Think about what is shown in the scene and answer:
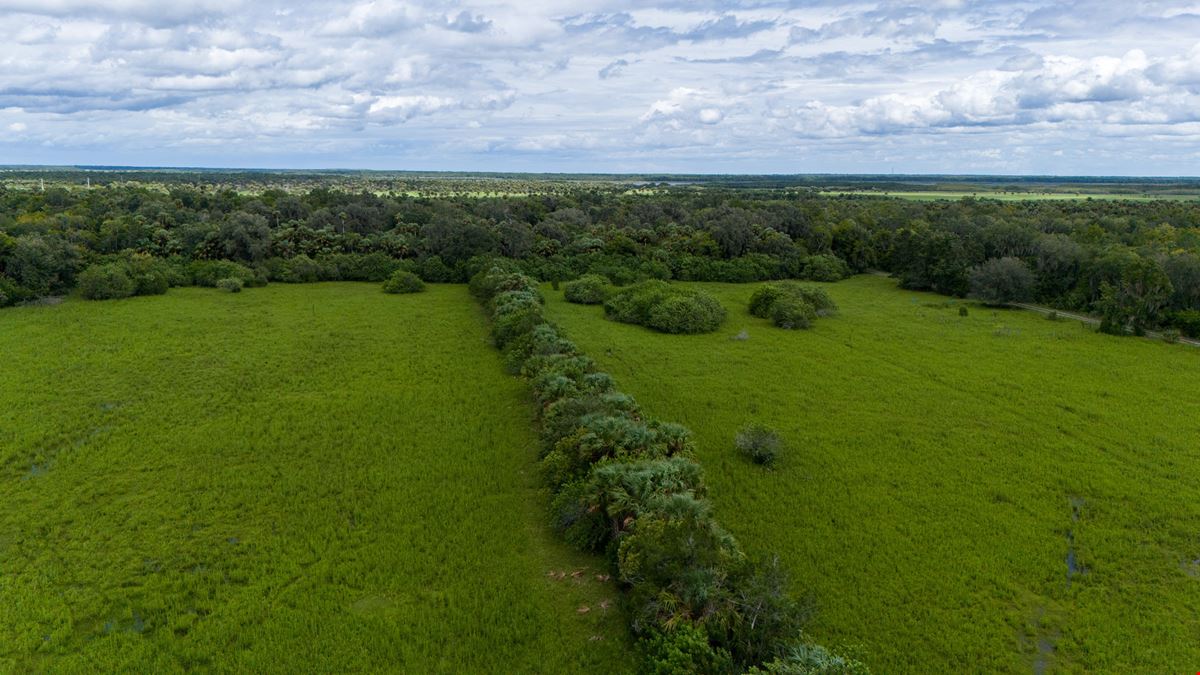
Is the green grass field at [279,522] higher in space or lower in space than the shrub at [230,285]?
lower

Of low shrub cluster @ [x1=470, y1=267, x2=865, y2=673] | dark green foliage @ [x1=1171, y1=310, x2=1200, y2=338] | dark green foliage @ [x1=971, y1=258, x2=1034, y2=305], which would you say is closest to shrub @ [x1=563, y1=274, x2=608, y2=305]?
low shrub cluster @ [x1=470, y1=267, x2=865, y2=673]

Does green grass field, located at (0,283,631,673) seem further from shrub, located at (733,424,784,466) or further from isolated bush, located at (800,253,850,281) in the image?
isolated bush, located at (800,253,850,281)

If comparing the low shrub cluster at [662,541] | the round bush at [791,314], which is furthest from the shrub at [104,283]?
the round bush at [791,314]

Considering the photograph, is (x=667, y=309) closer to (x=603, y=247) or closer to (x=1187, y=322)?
(x=603, y=247)

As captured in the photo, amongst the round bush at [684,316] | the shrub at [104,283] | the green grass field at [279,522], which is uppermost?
the shrub at [104,283]

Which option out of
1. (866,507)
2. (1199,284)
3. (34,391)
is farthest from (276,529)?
(1199,284)

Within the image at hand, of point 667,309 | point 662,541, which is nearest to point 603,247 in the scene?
point 667,309

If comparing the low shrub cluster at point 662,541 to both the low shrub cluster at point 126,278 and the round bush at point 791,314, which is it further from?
the low shrub cluster at point 126,278
